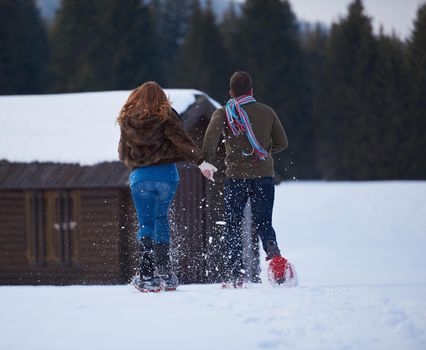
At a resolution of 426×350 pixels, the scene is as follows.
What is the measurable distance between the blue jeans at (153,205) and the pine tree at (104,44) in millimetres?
30666

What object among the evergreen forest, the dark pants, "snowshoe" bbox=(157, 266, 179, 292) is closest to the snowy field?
"snowshoe" bbox=(157, 266, 179, 292)

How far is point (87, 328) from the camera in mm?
4520

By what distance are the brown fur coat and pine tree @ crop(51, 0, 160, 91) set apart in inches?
1202

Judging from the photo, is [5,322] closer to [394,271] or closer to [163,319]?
[163,319]

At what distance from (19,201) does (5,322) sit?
8588mm

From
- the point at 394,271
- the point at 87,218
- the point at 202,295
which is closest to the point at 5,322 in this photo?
the point at 202,295

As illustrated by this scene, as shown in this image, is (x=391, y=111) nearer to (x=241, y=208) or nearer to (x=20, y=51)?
(x=20, y=51)

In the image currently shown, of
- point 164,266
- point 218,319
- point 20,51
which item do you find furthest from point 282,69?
point 218,319

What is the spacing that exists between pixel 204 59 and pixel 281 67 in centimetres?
416

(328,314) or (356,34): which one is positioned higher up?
(356,34)

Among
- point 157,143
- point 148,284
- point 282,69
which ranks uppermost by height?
point 282,69

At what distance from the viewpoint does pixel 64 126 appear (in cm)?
1326

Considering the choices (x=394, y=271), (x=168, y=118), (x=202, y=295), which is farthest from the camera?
(x=394, y=271)

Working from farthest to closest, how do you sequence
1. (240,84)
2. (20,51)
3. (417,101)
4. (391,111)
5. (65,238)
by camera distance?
1. (20,51)
2. (391,111)
3. (417,101)
4. (65,238)
5. (240,84)
